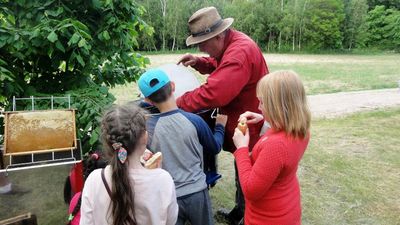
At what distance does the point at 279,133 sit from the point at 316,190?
3.09m

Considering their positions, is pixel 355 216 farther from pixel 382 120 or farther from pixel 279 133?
pixel 382 120

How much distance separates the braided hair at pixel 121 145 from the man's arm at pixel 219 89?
919 mm

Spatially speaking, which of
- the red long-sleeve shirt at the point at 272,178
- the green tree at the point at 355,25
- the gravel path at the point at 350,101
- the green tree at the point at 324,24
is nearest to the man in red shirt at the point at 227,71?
the red long-sleeve shirt at the point at 272,178

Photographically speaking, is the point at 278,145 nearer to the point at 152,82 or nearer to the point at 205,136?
the point at 205,136

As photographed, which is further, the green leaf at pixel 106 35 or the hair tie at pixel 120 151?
the green leaf at pixel 106 35

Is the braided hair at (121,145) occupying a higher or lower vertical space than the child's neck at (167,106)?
lower

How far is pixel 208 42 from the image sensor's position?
9.62 ft

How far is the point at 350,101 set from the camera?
11516mm

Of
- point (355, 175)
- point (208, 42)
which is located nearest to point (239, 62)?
point (208, 42)

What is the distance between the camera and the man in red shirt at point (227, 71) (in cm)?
264

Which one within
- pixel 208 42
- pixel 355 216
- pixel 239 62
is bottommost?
pixel 355 216

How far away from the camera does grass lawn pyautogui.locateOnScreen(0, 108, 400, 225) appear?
2410 millimetres

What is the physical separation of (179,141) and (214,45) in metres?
1.04

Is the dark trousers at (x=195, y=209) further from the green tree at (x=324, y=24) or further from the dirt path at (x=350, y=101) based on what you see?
the green tree at (x=324, y=24)
